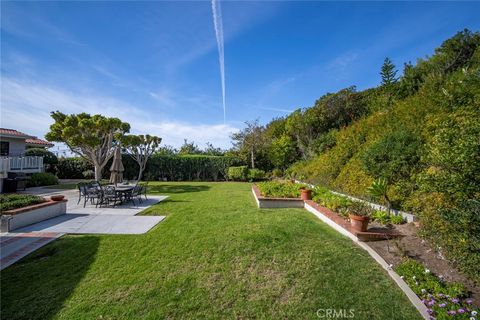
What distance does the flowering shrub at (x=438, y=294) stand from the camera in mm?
2816

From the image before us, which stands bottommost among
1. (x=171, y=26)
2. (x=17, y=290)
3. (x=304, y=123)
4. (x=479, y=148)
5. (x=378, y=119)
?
(x=17, y=290)

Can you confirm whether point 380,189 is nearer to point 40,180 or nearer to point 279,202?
point 279,202

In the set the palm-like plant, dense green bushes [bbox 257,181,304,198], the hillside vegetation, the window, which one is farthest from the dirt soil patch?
the window

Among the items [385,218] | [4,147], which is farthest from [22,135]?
[385,218]

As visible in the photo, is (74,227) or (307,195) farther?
(307,195)

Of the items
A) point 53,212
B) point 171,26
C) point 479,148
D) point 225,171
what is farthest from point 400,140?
point 225,171

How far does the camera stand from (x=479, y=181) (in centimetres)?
342

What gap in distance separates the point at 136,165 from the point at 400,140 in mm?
21952

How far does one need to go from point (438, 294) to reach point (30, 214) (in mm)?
9826

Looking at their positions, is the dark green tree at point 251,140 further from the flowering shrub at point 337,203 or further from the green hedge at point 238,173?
the flowering shrub at point 337,203

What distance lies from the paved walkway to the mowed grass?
0.41 meters

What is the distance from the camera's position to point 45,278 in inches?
155

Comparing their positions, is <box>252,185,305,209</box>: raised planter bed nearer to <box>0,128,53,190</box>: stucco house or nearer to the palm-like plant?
the palm-like plant

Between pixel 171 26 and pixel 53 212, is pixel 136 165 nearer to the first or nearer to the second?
pixel 53 212
